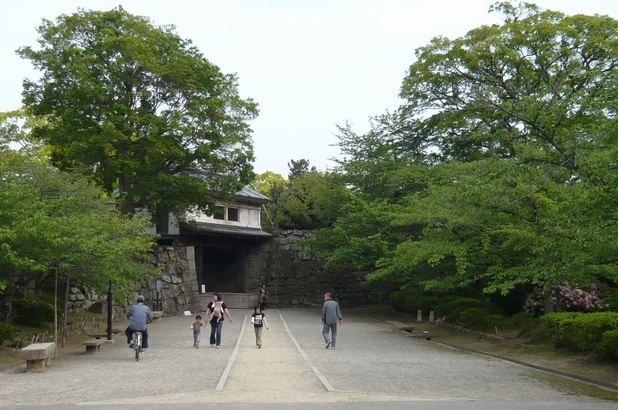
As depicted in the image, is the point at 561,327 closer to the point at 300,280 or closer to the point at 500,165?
the point at 500,165

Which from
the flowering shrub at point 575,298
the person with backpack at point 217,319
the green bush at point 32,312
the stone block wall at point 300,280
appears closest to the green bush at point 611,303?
the flowering shrub at point 575,298

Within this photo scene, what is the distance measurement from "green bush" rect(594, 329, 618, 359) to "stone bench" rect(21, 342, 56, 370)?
43.7ft

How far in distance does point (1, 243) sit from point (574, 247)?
14332 millimetres

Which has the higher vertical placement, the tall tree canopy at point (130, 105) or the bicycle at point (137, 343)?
the tall tree canopy at point (130, 105)

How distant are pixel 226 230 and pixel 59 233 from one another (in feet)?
88.5

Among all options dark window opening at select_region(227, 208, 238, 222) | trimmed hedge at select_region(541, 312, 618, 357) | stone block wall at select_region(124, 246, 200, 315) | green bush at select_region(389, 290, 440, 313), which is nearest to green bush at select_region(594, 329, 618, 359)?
trimmed hedge at select_region(541, 312, 618, 357)

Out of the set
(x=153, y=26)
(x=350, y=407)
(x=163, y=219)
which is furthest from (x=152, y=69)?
(x=350, y=407)

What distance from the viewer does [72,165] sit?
34.4 metres

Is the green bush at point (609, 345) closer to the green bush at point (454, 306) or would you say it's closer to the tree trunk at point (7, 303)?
the green bush at point (454, 306)

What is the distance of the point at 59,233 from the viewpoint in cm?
1772

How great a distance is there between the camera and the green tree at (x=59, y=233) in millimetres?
17141

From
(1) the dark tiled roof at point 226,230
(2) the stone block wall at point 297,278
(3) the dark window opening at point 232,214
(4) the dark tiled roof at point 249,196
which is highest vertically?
(4) the dark tiled roof at point 249,196

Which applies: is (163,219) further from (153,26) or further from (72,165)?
(153,26)

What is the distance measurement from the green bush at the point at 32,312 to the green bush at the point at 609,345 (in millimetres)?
20365
